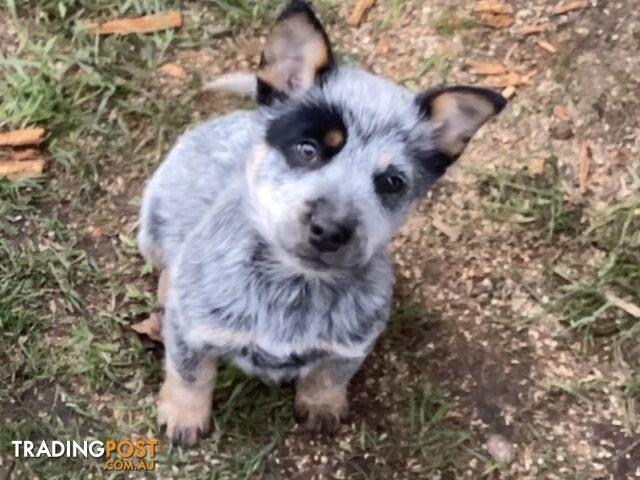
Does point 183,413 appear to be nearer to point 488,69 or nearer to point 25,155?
point 25,155

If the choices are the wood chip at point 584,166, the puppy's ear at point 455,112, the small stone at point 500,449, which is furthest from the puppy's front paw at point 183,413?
the wood chip at point 584,166

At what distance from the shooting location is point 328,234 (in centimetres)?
271

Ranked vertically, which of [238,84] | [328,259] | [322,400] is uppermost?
[328,259]

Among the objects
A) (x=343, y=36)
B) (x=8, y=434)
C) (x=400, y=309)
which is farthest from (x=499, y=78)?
(x=8, y=434)

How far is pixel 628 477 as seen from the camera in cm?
374

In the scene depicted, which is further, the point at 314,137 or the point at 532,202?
the point at 532,202

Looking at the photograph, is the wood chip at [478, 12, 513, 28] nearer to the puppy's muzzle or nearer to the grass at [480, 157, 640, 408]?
the grass at [480, 157, 640, 408]

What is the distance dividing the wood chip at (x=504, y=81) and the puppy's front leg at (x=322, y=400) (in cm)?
150

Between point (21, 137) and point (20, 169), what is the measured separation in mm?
131

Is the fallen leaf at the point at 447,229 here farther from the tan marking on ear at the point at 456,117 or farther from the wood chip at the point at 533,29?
the tan marking on ear at the point at 456,117

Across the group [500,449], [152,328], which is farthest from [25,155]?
[500,449]

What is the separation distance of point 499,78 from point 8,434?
2.36m

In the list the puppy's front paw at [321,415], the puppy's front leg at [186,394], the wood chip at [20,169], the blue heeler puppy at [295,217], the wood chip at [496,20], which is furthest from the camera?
the wood chip at [496,20]

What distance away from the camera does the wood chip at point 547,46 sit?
178 inches
